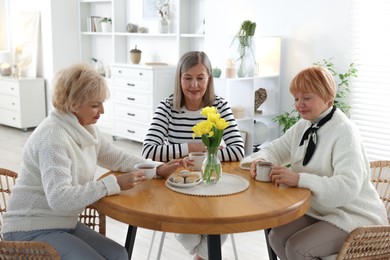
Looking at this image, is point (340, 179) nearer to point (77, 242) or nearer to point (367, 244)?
point (367, 244)

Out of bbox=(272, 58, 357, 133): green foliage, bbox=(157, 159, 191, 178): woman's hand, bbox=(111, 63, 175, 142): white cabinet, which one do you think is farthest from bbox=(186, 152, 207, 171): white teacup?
bbox=(111, 63, 175, 142): white cabinet

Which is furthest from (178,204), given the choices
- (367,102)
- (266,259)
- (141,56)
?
(141,56)

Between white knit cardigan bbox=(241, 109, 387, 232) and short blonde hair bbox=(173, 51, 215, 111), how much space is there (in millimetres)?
669

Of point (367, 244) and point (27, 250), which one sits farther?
point (367, 244)

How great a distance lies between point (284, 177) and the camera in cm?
197

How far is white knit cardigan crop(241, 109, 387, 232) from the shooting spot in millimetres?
1928

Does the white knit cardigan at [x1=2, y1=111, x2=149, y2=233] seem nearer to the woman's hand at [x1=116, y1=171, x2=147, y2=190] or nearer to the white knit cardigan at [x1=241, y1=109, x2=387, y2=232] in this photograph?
the woman's hand at [x1=116, y1=171, x2=147, y2=190]

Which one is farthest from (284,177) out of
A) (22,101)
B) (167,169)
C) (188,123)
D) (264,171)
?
(22,101)

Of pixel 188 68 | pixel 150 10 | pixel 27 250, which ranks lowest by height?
pixel 27 250

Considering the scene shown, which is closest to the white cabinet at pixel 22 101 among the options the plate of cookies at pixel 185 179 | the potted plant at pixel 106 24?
the potted plant at pixel 106 24

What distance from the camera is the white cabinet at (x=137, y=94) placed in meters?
5.69

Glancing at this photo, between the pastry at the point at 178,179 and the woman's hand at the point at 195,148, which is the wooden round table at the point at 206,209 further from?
the woman's hand at the point at 195,148

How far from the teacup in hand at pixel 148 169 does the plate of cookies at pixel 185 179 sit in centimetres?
8

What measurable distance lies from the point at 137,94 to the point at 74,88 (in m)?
3.97
